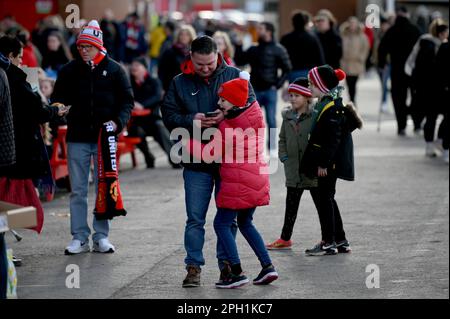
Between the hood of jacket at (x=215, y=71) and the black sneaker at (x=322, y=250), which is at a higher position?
the hood of jacket at (x=215, y=71)

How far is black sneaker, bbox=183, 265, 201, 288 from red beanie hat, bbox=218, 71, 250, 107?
1.24 metres

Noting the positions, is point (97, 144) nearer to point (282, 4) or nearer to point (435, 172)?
point (435, 172)

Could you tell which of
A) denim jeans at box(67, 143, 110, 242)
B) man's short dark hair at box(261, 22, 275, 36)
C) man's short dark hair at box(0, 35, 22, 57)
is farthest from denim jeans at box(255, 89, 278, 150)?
man's short dark hair at box(0, 35, 22, 57)

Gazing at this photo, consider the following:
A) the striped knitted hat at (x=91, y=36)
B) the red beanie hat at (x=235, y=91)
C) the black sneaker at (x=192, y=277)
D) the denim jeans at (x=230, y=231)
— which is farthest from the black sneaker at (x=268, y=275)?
the striped knitted hat at (x=91, y=36)

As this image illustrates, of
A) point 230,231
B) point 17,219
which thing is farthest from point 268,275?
point 17,219

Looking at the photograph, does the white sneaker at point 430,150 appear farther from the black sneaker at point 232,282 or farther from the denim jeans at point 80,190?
the black sneaker at point 232,282

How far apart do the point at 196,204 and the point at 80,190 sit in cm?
187

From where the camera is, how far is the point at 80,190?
1073 centimetres

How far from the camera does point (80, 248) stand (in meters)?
10.7

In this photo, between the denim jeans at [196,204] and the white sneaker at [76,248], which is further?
the white sneaker at [76,248]

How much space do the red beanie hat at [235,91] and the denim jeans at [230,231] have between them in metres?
A: 0.79

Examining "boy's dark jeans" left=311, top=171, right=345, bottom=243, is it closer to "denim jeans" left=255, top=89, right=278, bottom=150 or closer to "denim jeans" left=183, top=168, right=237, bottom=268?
"denim jeans" left=183, top=168, right=237, bottom=268

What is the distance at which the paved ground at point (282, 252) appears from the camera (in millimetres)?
9070

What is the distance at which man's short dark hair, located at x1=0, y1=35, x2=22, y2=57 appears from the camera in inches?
401
